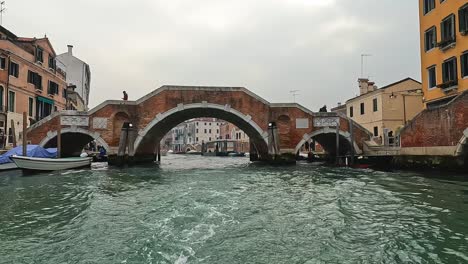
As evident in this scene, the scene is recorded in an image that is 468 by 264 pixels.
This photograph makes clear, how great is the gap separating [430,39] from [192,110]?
15.1 metres

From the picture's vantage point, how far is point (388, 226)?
618cm

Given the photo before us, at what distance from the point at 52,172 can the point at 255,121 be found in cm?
1202

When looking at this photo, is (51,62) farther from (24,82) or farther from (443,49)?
(443,49)

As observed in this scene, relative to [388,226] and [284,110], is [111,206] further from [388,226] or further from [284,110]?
[284,110]

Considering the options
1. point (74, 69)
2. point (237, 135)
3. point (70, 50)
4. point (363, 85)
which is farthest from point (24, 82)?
point (237, 135)

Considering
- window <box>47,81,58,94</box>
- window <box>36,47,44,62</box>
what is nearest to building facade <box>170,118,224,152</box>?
window <box>47,81,58,94</box>

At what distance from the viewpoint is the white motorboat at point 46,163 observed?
1513 centimetres

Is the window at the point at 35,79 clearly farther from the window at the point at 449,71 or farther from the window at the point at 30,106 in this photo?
the window at the point at 449,71

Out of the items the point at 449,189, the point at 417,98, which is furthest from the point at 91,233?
the point at 417,98

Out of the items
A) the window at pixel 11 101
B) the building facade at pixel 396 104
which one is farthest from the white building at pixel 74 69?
the building facade at pixel 396 104

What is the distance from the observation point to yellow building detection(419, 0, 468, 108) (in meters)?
16.7

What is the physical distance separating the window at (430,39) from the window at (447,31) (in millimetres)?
742

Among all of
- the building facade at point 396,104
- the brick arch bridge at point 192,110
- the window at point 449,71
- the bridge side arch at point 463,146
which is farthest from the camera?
the building facade at point 396,104

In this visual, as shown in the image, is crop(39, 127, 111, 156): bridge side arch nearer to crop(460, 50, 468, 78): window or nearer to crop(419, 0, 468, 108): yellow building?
crop(419, 0, 468, 108): yellow building
